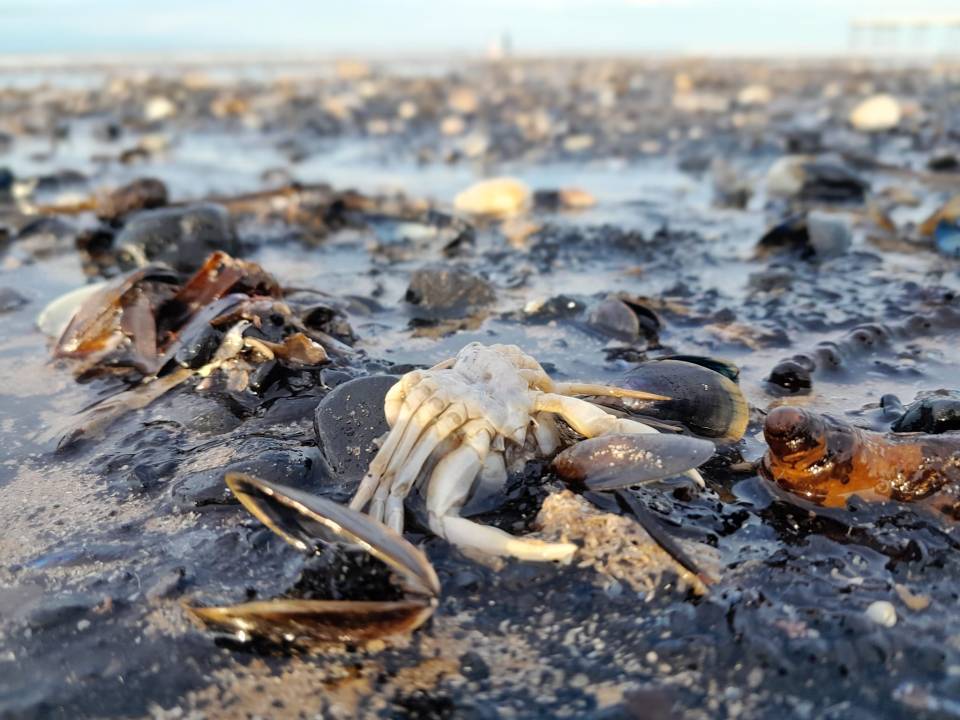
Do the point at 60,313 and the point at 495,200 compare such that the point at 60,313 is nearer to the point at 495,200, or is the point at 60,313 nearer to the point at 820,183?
the point at 495,200

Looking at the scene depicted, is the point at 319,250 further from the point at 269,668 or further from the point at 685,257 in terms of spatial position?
the point at 269,668

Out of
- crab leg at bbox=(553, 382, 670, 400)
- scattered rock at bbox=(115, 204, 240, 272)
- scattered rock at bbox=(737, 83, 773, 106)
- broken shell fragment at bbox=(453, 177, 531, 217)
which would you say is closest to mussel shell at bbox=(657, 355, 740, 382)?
crab leg at bbox=(553, 382, 670, 400)

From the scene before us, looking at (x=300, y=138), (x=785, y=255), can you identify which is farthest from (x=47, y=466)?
(x=300, y=138)

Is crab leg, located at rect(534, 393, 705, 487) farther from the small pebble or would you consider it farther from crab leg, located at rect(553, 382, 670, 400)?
the small pebble

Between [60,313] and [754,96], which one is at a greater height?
[754,96]

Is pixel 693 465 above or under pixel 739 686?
above

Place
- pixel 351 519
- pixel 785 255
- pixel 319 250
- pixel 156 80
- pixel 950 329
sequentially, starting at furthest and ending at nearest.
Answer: pixel 156 80
pixel 319 250
pixel 785 255
pixel 950 329
pixel 351 519

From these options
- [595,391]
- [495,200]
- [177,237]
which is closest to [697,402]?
[595,391]

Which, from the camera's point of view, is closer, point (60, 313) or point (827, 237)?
point (60, 313)
